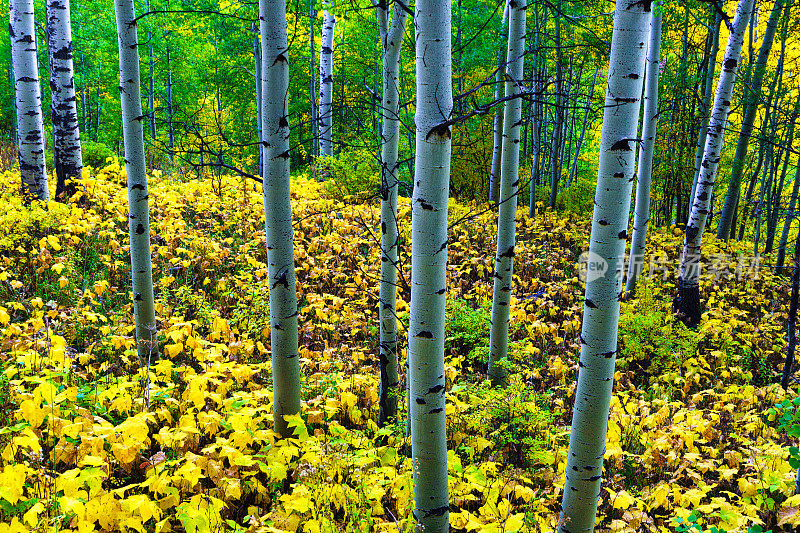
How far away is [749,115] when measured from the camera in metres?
10.4

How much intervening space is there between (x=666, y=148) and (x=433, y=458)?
38.2 ft

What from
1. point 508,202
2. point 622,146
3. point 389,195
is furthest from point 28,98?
point 622,146

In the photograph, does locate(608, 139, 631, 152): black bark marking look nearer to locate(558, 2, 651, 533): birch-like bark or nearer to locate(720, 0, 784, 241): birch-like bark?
locate(558, 2, 651, 533): birch-like bark

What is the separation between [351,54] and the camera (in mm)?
18250

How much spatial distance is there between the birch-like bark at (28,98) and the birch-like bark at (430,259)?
7895 millimetres

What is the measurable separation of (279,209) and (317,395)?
200 cm

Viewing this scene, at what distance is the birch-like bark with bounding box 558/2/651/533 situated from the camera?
236 centimetres

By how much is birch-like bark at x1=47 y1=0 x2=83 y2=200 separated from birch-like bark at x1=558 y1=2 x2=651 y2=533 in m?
8.31

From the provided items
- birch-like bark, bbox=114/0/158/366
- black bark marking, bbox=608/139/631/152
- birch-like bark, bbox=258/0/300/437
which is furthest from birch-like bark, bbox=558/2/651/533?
birch-like bark, bbox=114/0/158/366

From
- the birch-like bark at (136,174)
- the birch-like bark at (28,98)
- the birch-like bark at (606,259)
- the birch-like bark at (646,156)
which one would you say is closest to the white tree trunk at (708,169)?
the birch-like bark at (646,156)

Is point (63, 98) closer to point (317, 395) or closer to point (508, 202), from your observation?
point (317, 395)

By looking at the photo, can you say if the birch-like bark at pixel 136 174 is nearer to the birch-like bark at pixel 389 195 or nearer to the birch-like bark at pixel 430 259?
the birch-like bark at pixel 389 195

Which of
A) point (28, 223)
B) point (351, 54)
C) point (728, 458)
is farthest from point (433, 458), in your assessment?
point (351, 54)

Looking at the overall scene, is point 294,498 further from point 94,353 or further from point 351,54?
point 351,54
